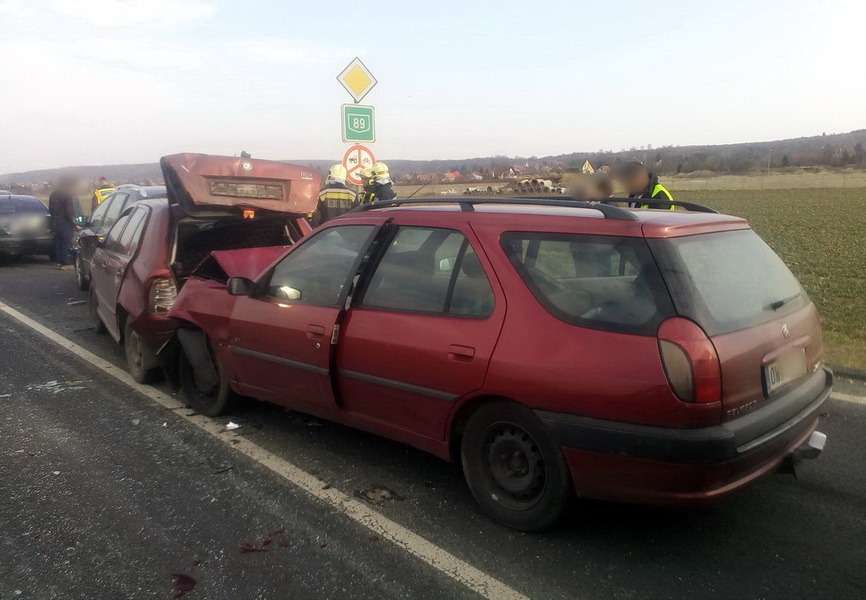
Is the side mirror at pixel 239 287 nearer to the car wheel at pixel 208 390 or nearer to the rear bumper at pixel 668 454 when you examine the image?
the car wheel at pixel 208 390

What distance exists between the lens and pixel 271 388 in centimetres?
458

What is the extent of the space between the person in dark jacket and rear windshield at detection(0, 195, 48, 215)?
0.91 metres

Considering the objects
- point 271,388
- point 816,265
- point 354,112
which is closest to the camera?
point 271,388

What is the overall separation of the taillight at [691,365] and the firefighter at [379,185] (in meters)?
6.84

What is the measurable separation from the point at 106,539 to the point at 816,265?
13226 millimetres

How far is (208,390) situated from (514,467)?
276 centimetres

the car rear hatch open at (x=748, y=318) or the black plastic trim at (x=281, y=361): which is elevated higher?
the car rear hatch open at (x=748, y=318)

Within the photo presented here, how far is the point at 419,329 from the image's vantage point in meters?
3.64

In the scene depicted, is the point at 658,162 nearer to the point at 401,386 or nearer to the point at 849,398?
the point at 849,398

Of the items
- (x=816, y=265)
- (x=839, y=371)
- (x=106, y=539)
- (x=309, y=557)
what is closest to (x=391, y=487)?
(x=309, y=557)

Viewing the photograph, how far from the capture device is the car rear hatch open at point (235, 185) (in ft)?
18.9

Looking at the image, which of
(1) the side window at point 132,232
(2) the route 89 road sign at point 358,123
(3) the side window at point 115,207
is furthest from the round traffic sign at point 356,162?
(1) the side window at point 132,232

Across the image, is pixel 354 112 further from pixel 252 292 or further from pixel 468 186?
pixel 252 292

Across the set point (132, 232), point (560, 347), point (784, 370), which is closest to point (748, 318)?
point (784, 370)
